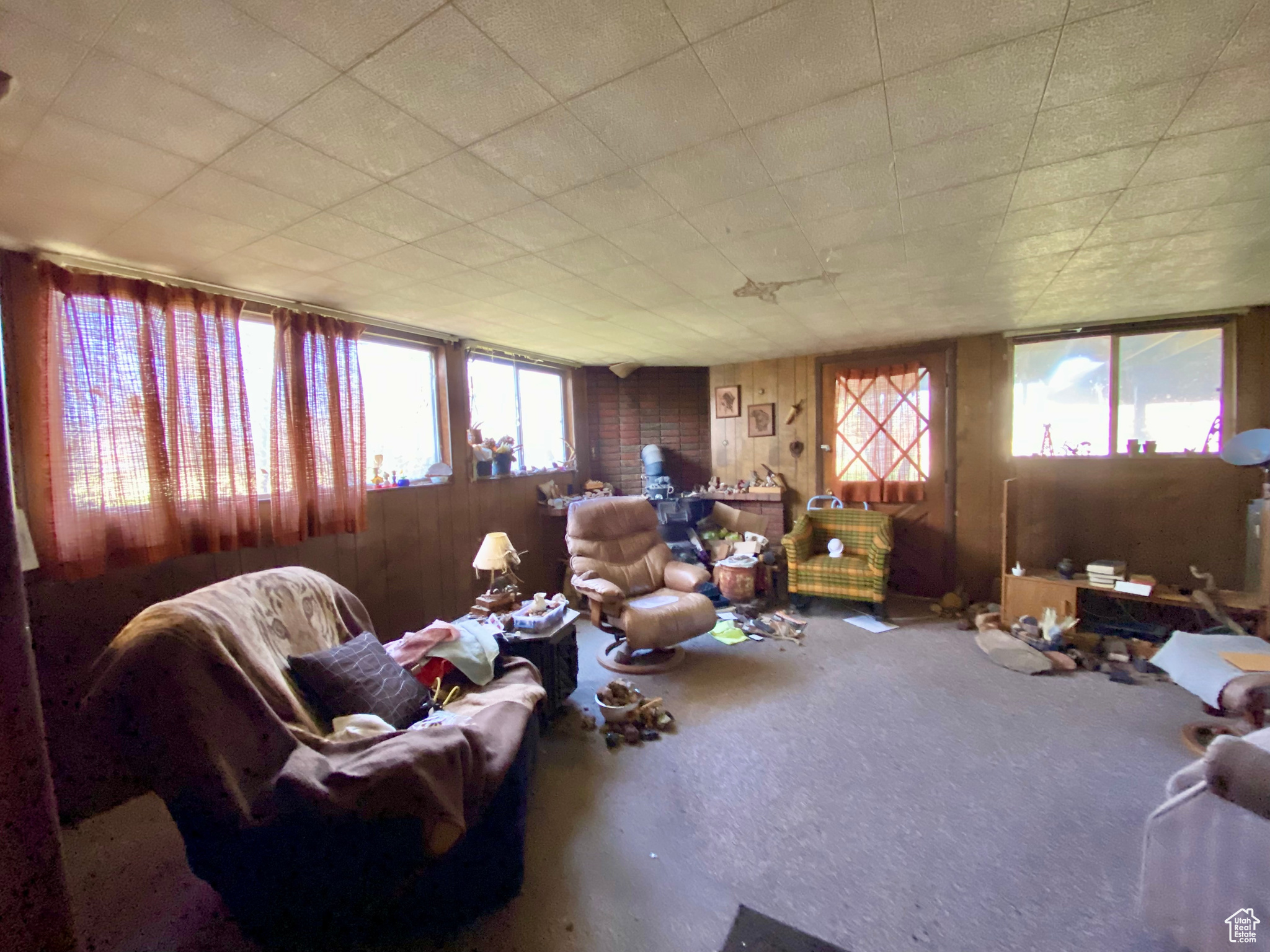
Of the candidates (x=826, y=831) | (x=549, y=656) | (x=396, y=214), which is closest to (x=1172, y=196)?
(x=826, y=831)

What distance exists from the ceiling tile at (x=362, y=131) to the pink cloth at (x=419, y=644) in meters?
1.69

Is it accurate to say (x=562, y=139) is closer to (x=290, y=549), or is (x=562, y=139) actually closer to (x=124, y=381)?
(x=124, y=381)

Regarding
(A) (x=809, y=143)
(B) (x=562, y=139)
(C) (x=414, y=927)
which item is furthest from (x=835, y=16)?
(C) (x=414, y=927)

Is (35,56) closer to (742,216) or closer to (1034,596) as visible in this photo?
(742,216)

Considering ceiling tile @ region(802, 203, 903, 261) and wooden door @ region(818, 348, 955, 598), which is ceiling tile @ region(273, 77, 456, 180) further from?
wooden door @ region(818, 348, 955, 598)

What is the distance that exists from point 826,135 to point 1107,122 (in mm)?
736

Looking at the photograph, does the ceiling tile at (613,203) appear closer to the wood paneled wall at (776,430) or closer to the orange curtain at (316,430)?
the orange curtain at (316,430)

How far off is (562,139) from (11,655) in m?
1.49

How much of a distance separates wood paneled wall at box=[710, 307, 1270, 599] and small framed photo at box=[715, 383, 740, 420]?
755 millimetres

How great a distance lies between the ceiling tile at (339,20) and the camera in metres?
0.96

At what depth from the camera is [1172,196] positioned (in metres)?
1.74

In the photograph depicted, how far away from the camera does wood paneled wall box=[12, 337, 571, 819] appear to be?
1937 millimetres

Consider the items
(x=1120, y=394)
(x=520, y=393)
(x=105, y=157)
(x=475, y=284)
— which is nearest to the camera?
(x=105, y=157)

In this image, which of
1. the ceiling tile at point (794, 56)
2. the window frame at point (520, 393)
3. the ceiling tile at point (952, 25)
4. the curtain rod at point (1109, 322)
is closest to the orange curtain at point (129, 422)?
the window frame at point (520, 393)
